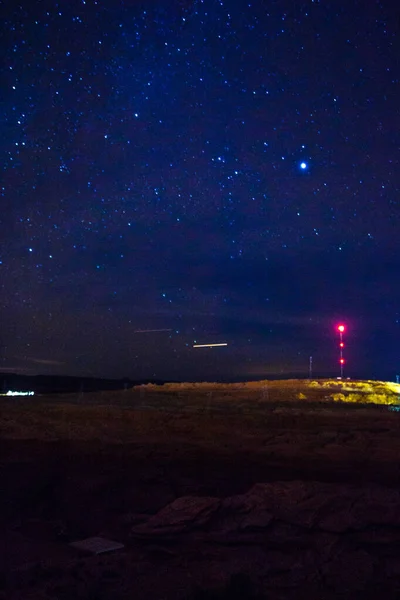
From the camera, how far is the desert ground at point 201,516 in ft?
27.7

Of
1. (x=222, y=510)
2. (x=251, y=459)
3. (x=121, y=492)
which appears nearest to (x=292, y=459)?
(x=251, y=459)

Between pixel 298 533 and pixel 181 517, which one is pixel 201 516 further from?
pixel 298 533

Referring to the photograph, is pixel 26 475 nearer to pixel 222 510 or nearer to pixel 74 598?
pixel 222 510

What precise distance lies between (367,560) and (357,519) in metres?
0.91

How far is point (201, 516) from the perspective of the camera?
33.9ft

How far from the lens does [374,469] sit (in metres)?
16.2

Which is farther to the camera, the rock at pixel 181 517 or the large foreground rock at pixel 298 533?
the rock at pixel 181 517

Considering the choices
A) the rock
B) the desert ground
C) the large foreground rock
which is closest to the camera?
the desert ground

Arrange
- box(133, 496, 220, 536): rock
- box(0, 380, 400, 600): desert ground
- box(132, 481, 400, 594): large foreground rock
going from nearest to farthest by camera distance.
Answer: box(0, 380, 400, 600): desert ground
box(132, 481, 400, 594): large foreground rock
box(133, 496, 220, 536): rock

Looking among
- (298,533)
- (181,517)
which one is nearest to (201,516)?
(181,517)

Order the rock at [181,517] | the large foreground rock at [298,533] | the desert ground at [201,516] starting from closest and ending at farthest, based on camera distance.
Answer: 1. the desert ground at [201,516]
2. the large foreground rock at [298,533]
3. the rock at [181,517]

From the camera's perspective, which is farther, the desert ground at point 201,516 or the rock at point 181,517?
the rock at point 181,517

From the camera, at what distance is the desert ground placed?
8453 millimetres

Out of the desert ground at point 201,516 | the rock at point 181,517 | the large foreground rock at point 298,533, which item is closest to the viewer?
the desert ground at point 201,516
